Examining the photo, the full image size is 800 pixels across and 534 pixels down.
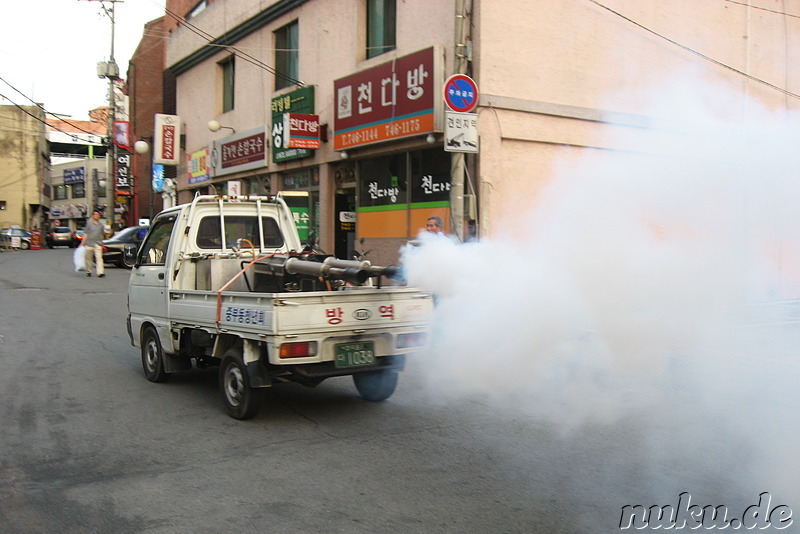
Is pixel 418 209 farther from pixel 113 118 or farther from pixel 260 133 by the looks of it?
pixel 113 118

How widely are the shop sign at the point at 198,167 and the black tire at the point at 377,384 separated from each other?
19.6 metres

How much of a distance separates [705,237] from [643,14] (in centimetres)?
848

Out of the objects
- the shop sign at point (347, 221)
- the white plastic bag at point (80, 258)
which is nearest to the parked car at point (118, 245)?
the white plastic bag at point (80, 258)

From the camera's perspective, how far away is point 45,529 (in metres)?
3.81

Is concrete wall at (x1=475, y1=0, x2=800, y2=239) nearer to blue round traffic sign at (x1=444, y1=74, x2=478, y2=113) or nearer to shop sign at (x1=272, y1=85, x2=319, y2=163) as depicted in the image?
blue round traffic sign at (x1=444, y1=74, x2=478, y2=113)

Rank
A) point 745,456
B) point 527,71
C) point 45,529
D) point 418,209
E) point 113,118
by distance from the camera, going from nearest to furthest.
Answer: point 45,529 → point 745,456 → point 527,71 → point 418,209 → point 113,118

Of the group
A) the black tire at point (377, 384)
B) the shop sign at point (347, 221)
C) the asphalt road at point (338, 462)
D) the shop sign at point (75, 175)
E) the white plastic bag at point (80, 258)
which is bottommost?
the asphalt road at point (338, 462)

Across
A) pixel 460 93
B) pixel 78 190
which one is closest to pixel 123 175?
pixel 460 93

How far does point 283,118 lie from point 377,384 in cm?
1310

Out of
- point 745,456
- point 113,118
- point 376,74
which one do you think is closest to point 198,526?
point 745,456

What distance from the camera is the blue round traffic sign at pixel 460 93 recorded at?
10.9 m

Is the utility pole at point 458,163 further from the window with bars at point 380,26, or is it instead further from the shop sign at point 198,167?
the shop sign at point 198,167

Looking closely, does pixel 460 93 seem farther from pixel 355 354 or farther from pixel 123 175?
pixel 123 175

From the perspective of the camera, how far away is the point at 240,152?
72.8ft
